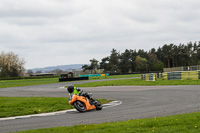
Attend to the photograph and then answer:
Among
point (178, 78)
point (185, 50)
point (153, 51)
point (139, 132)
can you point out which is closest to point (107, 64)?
point (153, 51)

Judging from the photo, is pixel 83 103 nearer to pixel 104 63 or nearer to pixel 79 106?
pixel 79 106

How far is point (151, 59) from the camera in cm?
12925

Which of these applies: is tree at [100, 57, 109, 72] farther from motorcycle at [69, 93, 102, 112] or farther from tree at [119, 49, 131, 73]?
motorcycle at [69, 93, 102, 112]

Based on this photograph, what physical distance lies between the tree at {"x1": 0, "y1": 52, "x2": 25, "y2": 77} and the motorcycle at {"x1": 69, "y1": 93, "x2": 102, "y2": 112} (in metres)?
105

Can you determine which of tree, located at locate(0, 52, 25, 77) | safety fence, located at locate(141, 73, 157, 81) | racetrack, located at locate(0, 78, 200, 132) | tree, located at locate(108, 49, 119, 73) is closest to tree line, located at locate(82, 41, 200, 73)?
tree, located at locate(108, 49, 119, 73)

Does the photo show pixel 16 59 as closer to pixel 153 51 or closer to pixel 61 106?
pixel 153 51

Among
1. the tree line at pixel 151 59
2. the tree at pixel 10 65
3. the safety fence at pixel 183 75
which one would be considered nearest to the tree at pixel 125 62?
the tree line at pixel 151 59

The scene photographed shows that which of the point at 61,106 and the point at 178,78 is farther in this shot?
the point at 178,78

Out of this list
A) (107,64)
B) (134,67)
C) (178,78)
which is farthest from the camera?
(107,64)

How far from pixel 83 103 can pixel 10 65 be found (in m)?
106

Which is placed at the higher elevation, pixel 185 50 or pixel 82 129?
pixel 185 50

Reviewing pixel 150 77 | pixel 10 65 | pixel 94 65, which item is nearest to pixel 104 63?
pixel 94 65

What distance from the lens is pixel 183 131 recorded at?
258 inches

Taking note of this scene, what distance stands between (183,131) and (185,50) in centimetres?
11582
